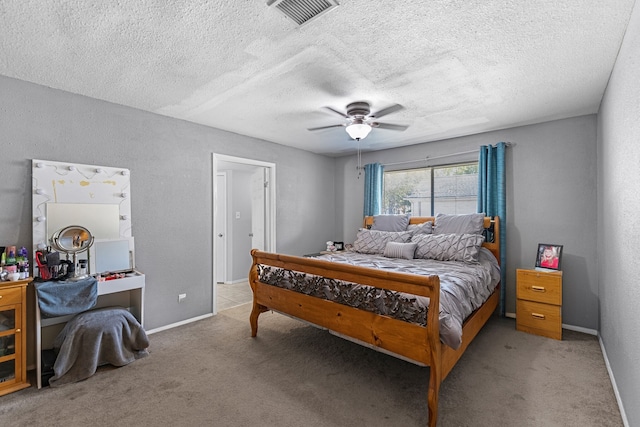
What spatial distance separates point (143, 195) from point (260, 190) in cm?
179

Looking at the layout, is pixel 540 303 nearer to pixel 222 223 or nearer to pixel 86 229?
pixel 86 229

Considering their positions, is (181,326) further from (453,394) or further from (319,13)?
(319,13)

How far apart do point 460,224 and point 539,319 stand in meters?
1.31

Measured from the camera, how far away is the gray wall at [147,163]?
8.25ft

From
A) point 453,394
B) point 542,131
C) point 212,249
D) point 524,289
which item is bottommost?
point 453,394

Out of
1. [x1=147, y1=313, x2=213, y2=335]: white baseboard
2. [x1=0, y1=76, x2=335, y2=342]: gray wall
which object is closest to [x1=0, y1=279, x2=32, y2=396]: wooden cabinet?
[x1=0, y1=76, x2=335, y2=342]: gray wall

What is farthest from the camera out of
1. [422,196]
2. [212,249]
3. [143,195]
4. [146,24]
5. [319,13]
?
[422,196]

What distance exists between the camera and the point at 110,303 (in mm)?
2971

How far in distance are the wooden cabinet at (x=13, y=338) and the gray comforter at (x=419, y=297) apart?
1901 mm

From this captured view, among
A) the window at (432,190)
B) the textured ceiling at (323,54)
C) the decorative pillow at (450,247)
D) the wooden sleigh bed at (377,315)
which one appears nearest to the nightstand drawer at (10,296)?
the textured ceiling at (323,54)

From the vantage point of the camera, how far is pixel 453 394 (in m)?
2.17

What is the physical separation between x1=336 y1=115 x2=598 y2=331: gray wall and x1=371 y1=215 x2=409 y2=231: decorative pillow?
1.31 meters

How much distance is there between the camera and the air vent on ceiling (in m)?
1.56

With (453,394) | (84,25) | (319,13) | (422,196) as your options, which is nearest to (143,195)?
(84,25)
